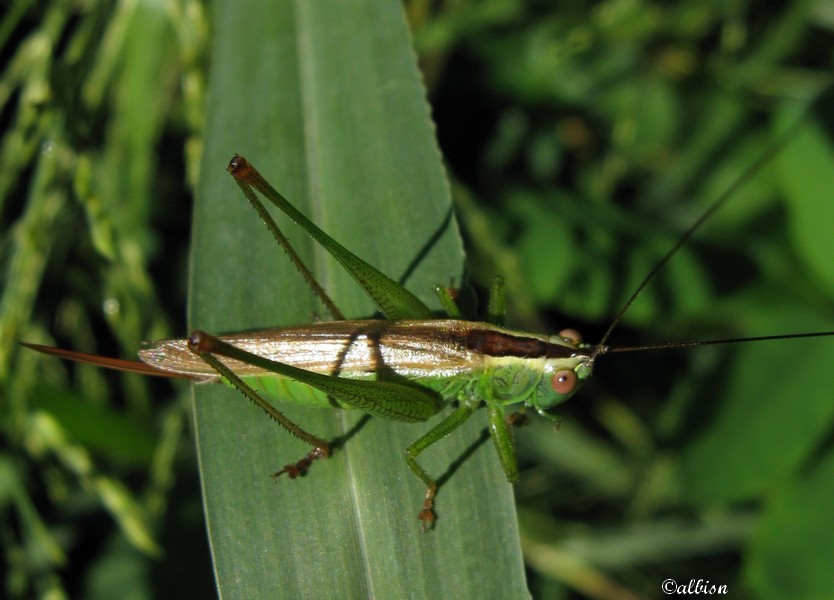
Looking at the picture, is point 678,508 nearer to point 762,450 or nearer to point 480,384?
point 762,450

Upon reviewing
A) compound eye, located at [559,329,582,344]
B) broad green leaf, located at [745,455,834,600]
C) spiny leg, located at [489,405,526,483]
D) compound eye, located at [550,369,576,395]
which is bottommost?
broad green leaf, located at [745,455,834,600]

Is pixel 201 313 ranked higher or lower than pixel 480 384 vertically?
higher

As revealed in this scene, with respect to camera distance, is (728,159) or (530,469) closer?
(530,469)

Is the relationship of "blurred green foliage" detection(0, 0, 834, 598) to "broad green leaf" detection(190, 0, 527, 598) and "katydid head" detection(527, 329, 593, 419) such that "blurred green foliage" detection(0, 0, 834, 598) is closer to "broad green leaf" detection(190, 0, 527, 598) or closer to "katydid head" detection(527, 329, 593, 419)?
"broad green leaf" detection(190, 0, 527, 598)

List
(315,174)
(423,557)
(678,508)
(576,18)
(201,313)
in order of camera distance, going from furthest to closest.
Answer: (576,18) < (678,508) < (315,174) < (201,313) < (423,557)

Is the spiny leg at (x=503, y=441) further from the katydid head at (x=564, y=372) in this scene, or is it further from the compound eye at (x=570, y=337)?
the compound eye at (x=570, y=337)

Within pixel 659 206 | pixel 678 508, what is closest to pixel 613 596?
pixel 678 508

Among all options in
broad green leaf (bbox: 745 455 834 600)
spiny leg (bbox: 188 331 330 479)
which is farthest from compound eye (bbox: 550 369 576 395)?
broad green leaf (bbox: 745 455 834 600)
